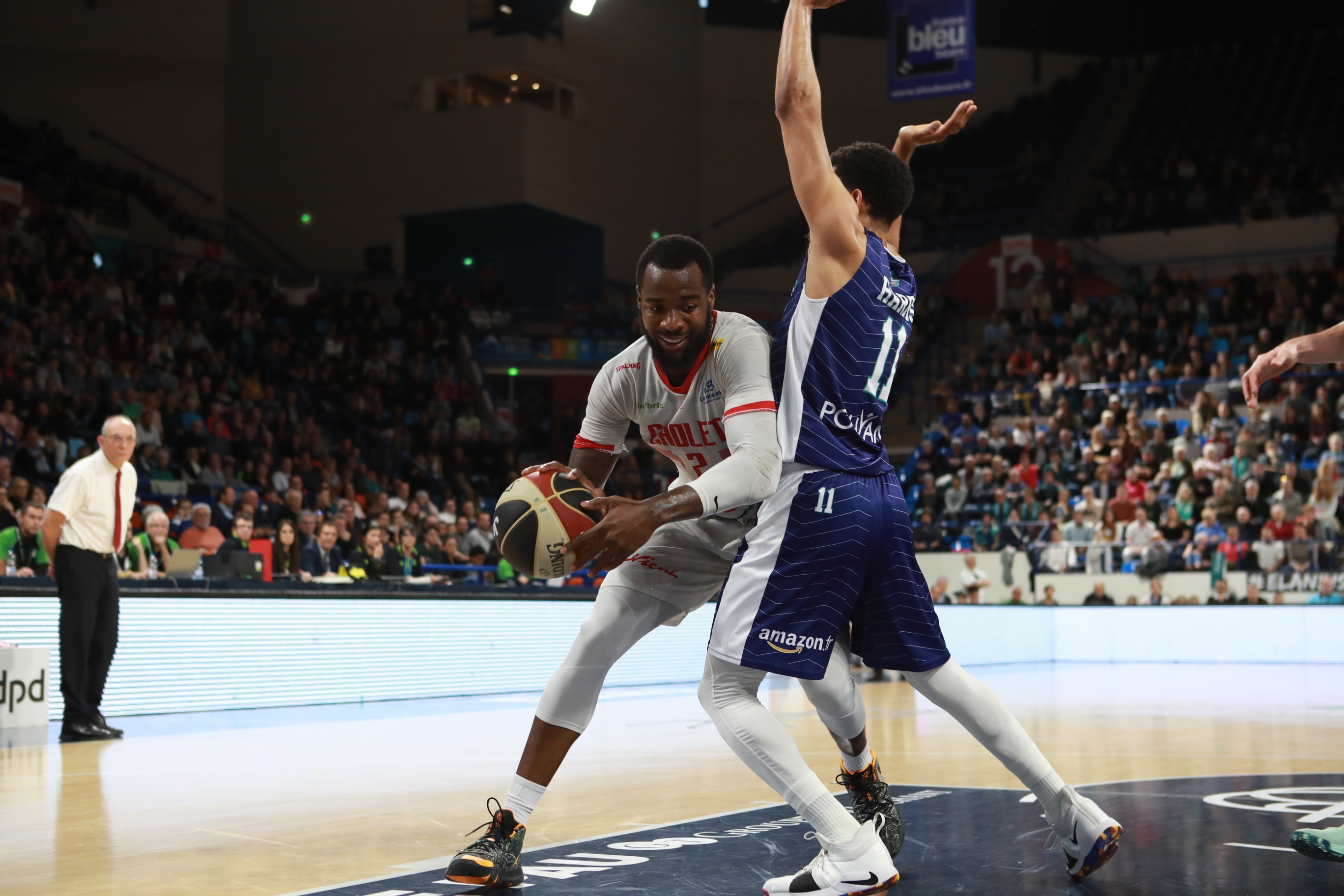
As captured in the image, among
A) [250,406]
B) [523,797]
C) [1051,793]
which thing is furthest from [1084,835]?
[250,406]

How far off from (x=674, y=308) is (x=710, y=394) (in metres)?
0.31

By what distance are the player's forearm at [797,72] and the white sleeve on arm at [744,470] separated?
81 centimetres

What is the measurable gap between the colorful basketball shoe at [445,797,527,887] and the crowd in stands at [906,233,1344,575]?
13.9 meters

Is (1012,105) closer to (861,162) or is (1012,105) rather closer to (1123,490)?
(1123,490)

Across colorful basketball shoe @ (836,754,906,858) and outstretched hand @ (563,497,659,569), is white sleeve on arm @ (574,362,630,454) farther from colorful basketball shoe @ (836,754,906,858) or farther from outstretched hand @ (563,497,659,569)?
colorful basketball shoe @ (836,754,906,858)

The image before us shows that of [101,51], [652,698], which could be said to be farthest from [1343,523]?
[101,51]

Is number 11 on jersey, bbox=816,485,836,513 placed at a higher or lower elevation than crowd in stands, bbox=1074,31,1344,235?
lower

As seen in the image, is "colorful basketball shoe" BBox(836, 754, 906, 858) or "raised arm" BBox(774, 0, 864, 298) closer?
"raised arm" BBox(774, 0, 864, 298)

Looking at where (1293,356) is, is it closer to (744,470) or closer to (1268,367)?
(1268,367)

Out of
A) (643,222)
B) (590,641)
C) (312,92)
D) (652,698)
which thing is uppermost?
(312,92)

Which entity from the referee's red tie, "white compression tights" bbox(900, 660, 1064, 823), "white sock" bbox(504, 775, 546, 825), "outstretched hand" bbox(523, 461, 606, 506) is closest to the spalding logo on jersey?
"outstretched hand" bbox(523, 461, 606, 506)

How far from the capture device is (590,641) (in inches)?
155

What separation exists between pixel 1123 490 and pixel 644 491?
7.85 metres

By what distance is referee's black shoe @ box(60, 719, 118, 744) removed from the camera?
7.46 meters
